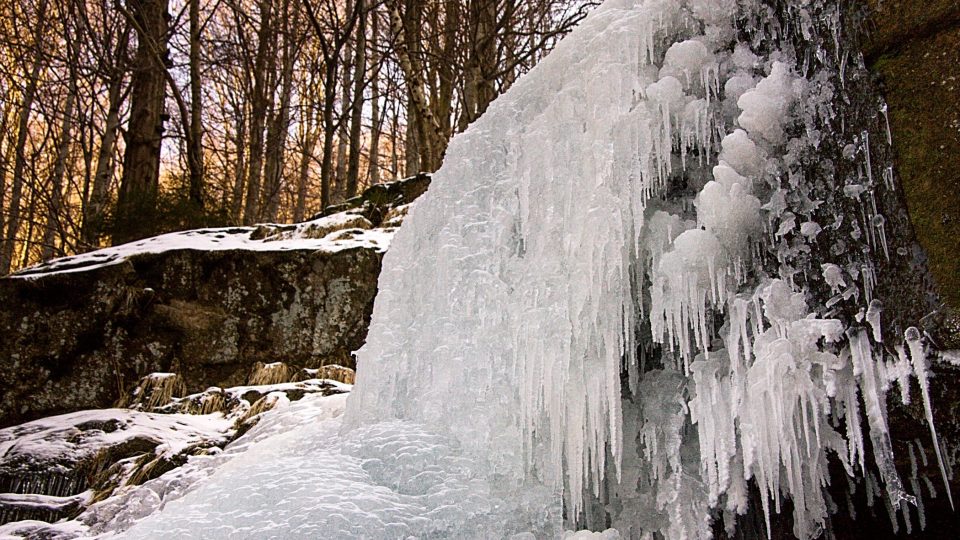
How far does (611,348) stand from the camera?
92.0 inches

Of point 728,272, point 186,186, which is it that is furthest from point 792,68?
point 186,186

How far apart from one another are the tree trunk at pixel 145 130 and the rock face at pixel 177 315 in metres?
2.22

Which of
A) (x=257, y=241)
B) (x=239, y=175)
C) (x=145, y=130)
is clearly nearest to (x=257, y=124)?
(x=145, y=130)

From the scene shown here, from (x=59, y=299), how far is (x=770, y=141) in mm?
6235

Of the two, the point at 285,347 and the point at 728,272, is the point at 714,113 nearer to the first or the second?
the point at 728,272

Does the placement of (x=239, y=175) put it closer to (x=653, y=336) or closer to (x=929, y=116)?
(x=653, y=336)

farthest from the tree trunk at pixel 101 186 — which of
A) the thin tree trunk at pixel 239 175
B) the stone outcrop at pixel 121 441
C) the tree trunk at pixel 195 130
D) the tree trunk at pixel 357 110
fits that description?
the stone outcrop at pixel 121 441

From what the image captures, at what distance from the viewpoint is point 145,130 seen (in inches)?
368

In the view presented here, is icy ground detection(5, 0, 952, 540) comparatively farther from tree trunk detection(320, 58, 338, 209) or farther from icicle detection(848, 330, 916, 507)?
tree trunk detection(320, 58, 338, 209)

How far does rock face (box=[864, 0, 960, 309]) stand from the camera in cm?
185

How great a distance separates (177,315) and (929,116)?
6093 mm

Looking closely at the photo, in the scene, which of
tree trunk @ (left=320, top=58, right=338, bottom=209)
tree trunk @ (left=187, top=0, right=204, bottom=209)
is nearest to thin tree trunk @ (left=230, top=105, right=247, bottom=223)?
tree trunk @ (left=187, top=0, right=204, bottom=209)

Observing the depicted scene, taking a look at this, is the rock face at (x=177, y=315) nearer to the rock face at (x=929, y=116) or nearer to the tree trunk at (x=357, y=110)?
the tree trunk at (x=357, y=110)

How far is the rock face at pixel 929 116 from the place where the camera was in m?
1.85
